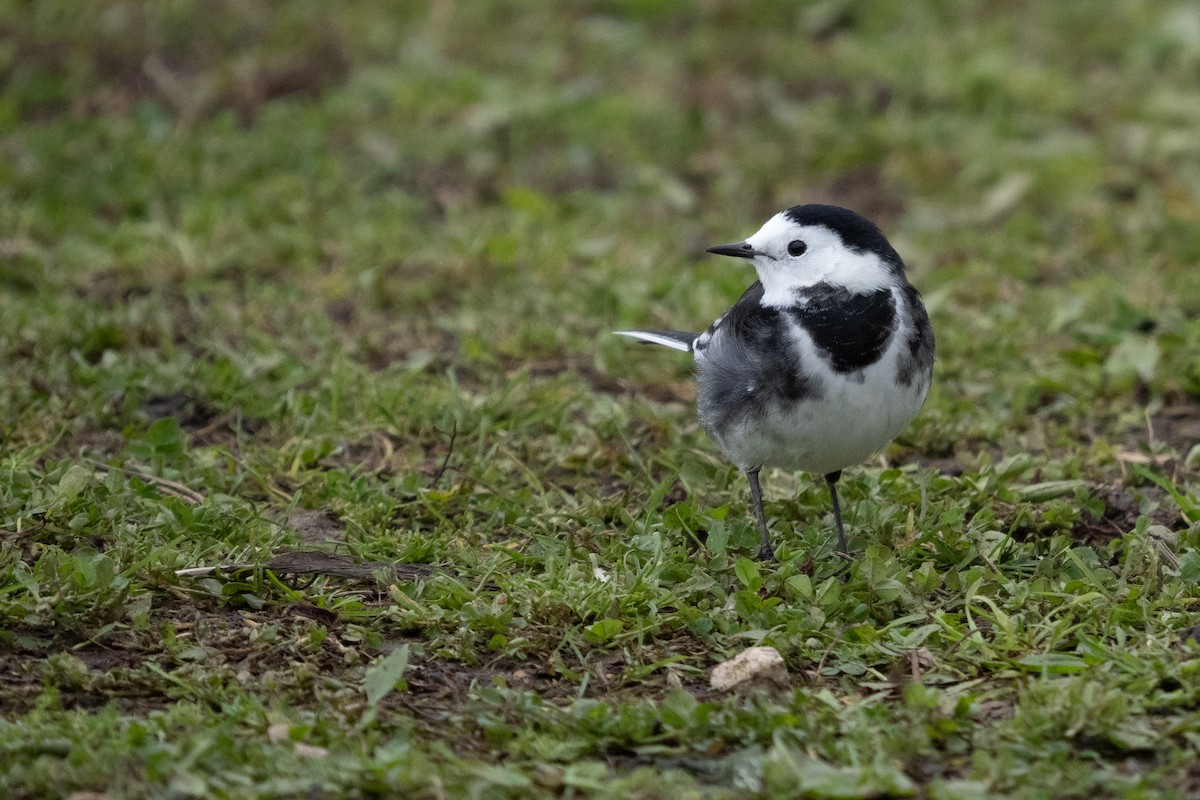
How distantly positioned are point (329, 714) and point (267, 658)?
0.37 m

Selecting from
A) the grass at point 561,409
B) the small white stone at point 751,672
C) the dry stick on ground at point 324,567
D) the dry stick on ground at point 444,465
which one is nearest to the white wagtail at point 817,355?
the grass at point 561,409

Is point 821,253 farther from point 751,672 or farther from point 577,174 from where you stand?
point 577,174

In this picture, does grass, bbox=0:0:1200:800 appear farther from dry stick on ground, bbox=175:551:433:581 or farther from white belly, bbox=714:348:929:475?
white belly, bbox=714:348:929:475

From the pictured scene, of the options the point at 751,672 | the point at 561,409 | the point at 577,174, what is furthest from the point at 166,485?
the point at 577,174

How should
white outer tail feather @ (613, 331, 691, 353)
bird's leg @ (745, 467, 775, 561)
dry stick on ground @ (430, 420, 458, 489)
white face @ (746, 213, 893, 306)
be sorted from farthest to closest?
white outer tail feather @ (613, 331, 691, 353) → dry stick on ground @ (430, 420, 458, 489) → bird's leg @ (745, 467, 775, 561) → white face @ (746, 213, 893, 306)

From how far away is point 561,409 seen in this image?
5.42 metres

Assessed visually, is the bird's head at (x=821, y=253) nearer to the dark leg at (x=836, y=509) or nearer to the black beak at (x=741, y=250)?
the black beak at (x=741, y=250)

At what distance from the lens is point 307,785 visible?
10.2ft

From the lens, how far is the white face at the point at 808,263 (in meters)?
4.30

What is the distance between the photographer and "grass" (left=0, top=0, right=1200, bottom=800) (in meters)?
3.43

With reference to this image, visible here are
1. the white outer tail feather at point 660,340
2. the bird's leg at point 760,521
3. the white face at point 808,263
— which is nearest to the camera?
the white face at point 808,263

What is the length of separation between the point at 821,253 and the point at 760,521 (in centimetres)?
85

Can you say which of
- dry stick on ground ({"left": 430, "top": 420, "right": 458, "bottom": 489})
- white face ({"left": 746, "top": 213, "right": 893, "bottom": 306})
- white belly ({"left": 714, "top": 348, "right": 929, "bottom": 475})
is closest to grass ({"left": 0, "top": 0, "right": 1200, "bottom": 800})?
dry stick on ground ({"left": 430, "top": 420, "right": 458, "bottom": 489})

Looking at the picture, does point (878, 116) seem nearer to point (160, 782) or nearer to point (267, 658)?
point (267, 658)
